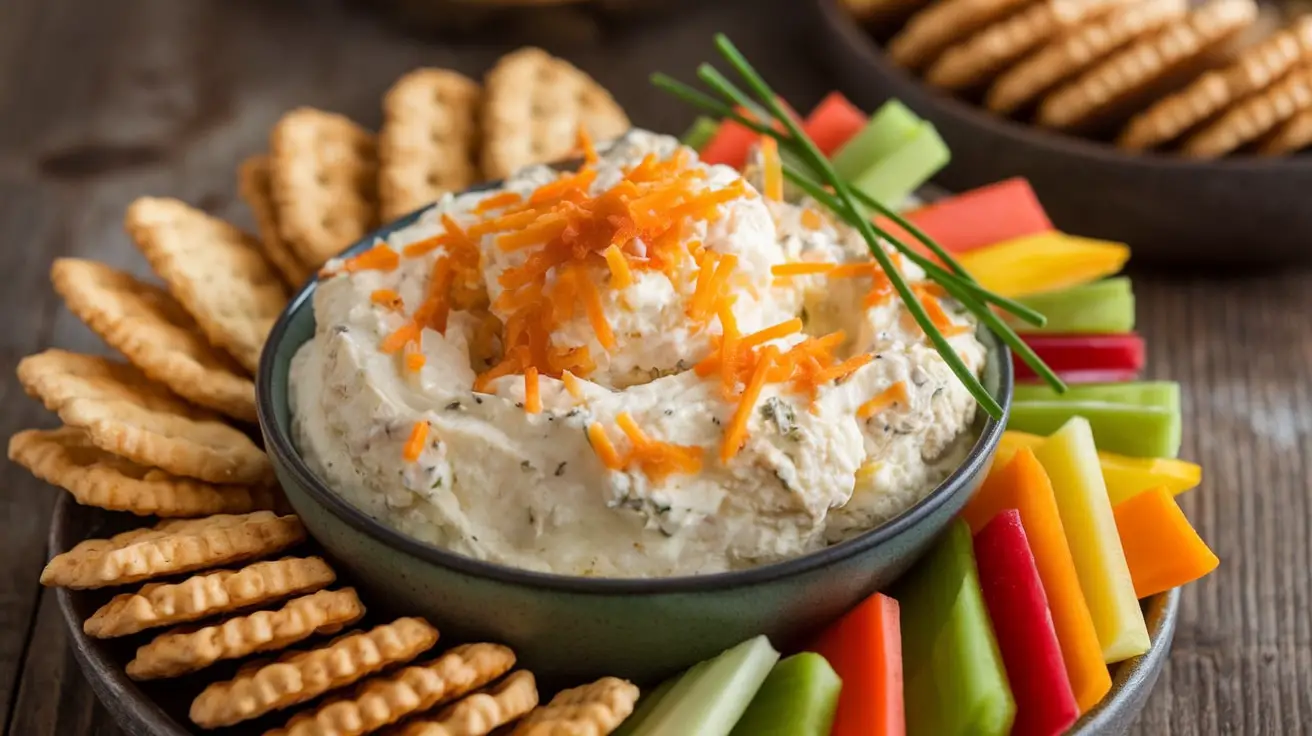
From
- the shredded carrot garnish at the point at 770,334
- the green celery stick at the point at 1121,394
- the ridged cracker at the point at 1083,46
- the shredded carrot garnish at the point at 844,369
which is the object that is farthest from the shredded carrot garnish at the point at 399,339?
the ridged cracker at the point at 1083,46

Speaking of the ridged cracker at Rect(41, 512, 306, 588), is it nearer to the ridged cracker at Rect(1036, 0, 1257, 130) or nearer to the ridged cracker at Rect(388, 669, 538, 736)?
the ridged cracker at Rect(388, 669, 538, 736)

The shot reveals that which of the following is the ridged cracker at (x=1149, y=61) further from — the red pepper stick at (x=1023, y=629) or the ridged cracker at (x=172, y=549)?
the ridged cracker at (x=172, y=549)

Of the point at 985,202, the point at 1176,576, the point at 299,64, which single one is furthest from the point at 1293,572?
the point at 299,64

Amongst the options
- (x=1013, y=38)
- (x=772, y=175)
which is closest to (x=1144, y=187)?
(x=1013, y=38)

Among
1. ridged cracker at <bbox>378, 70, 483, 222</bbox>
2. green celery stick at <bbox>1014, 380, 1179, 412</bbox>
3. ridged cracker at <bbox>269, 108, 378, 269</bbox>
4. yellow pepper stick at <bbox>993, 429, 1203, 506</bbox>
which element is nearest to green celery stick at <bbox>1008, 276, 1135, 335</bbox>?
green celery stick at <bbox>1014, 380, 1179, 412</bbox>

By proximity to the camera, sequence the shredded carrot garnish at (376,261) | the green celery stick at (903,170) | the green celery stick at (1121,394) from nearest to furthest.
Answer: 1. the shredded carrot garnish at (376,261)
2. the green celery stick at (1121,394)
3. the green celery stick at (903,170)

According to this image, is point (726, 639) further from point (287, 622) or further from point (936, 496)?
point (287, 622)

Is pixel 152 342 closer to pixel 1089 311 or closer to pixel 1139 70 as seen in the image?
pixel 1089 311
